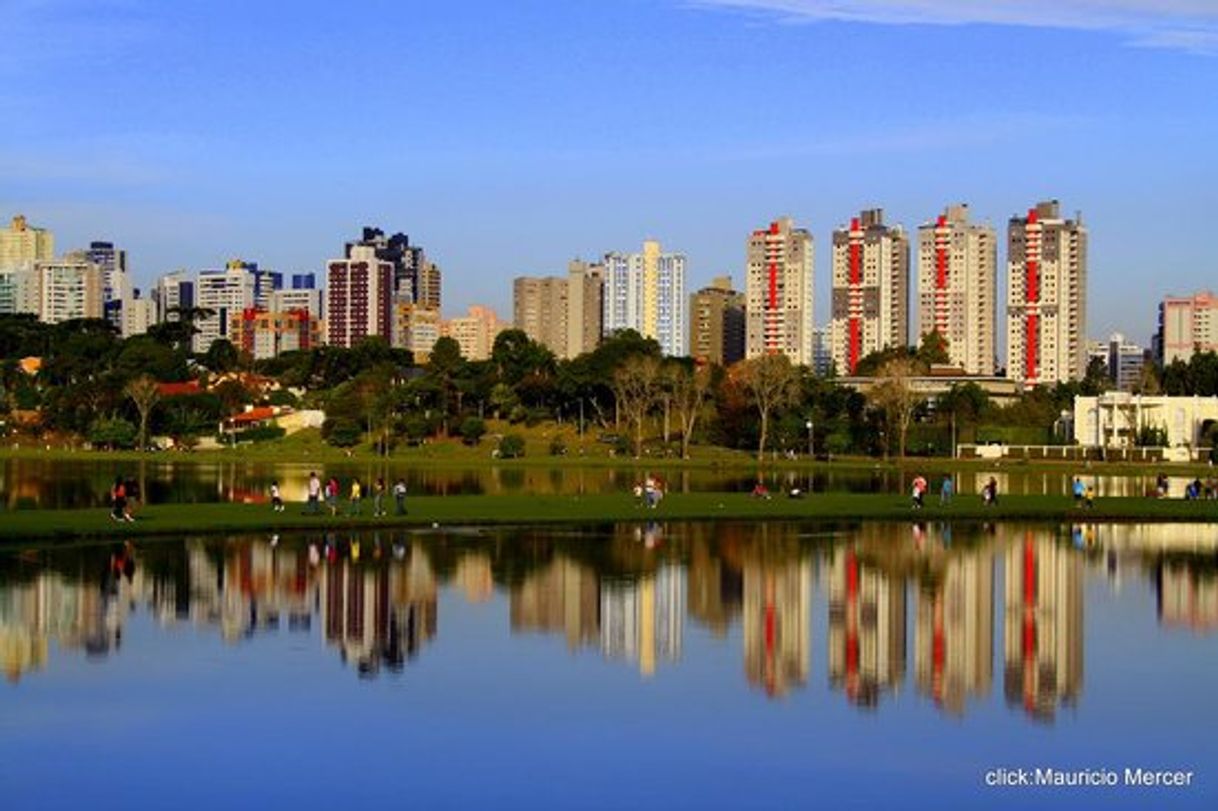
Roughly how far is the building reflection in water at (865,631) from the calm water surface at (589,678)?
8cm

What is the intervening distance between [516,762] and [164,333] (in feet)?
477

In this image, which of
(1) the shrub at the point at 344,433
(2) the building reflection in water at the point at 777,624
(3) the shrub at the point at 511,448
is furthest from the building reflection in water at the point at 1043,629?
(1) the shrub at the point at 344,433

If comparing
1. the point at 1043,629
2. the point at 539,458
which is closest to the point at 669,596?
the point at 1043,629

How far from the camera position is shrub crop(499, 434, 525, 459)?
110 meters

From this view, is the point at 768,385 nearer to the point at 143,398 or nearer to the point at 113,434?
the point at 143,398

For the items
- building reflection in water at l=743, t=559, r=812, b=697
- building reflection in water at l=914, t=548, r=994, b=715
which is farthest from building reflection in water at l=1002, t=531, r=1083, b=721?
building reflection in water at l=743, t=559, r=812, b=697

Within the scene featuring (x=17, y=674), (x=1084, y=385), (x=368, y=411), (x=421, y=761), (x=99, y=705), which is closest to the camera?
(x=421, y=761)

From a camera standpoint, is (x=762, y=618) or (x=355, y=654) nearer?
(x=355, y=654)

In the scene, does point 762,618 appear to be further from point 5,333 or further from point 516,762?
point 5,333

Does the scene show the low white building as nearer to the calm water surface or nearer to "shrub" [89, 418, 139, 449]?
"shrub" [89, 418, 139, 449]

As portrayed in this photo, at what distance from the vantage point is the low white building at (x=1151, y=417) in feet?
389

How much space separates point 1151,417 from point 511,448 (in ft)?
136

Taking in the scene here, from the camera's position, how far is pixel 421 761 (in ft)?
59.6

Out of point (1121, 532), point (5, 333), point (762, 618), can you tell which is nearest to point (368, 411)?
point (5, 333)
